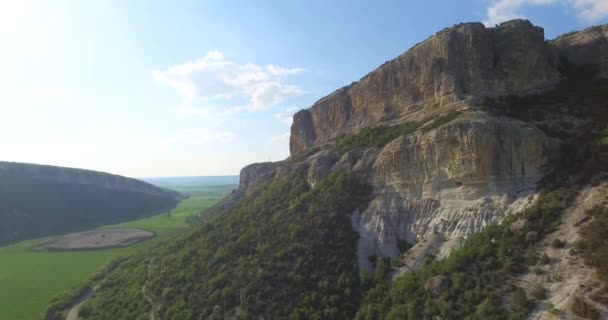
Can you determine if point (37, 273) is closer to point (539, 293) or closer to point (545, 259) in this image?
point (539, 293)

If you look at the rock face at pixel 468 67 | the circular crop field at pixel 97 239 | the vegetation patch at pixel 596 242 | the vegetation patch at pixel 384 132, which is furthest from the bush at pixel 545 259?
the circular crop field at pixel 97 239

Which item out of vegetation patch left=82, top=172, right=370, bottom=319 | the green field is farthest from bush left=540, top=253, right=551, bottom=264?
the green field

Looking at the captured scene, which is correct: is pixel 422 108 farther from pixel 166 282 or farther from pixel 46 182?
pixel 46 182

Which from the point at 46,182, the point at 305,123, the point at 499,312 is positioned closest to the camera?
the point at 499,312

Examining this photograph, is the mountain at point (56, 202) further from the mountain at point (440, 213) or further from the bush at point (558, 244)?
the bush at point (558, 244)

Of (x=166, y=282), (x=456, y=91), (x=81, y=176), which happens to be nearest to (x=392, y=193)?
(x=456, y=91)

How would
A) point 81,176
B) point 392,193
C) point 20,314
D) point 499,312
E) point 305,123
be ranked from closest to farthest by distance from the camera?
1. point 499,312
2. point 392,193
3. point 20,314
4. point 305,123
5. point 81,176
